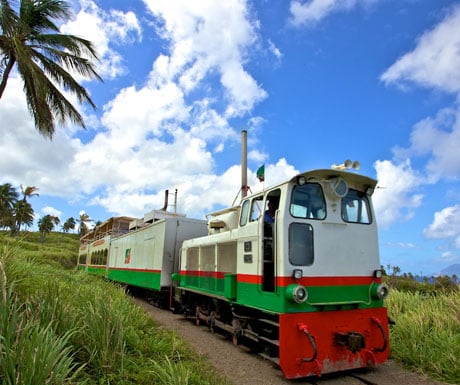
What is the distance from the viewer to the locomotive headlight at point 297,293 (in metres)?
5.38

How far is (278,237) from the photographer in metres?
5.80

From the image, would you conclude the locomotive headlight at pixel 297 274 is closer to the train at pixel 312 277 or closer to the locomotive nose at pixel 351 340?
the train at pixel 312 277

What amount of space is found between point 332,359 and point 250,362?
4.91ft

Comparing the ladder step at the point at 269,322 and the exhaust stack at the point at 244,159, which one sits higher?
the exhaust stack at the point at 244,159

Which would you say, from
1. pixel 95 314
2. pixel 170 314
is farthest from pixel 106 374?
pixel 170 314

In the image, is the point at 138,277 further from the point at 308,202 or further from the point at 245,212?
the point at 308,202

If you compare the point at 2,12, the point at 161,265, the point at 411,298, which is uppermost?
the point at 2,12

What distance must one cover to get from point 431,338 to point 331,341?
2278 millimetres

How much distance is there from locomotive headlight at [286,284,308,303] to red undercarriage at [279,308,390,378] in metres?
0.25

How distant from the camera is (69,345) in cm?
454

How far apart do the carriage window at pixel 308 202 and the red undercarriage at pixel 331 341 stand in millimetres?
1619

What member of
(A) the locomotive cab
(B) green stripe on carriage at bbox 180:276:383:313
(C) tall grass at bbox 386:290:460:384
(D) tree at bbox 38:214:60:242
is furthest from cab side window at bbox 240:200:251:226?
(D) tree at bbox 38:214:60:242

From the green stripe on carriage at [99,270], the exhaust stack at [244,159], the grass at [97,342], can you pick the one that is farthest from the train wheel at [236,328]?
the green stripe on carriage at [99,270]

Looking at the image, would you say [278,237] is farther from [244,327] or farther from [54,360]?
[54,360]
